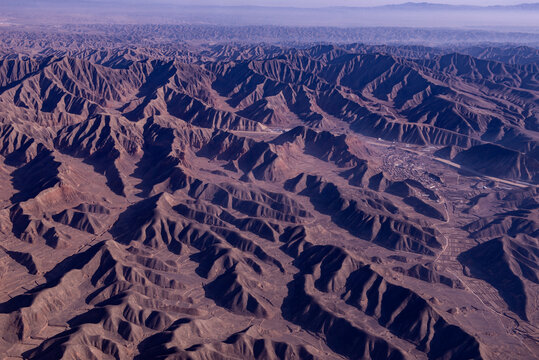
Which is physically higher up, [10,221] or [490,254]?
[490,254]

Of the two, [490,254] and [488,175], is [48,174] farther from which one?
[488,175]

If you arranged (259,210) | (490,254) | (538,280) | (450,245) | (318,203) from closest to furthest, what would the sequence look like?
(538,280)
(490,254)
(450,245)
(259,210)
(318,203)

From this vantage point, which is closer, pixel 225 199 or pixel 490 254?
pixel 490 254

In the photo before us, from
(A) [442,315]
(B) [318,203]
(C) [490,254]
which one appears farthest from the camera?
(B) [318,203]

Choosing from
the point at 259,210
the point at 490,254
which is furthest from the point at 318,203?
the point at 490,254

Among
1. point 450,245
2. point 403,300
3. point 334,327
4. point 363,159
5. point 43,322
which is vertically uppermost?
point 363,159

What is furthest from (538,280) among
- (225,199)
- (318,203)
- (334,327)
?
(225,199)
